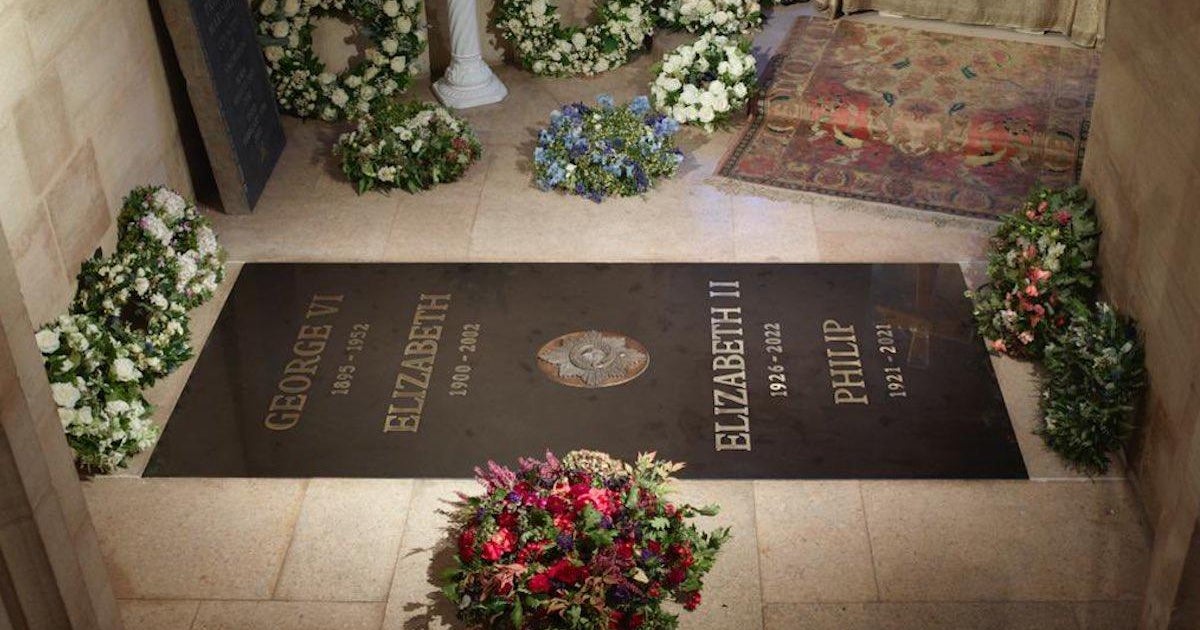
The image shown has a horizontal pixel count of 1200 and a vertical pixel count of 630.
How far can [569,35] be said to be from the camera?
8.57 m

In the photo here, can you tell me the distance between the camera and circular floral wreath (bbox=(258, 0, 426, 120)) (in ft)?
26.1

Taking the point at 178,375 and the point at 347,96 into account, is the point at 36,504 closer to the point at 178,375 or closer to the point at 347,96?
the point at 178,375

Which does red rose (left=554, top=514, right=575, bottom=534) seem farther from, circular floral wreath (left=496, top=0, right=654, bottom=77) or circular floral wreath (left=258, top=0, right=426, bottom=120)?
circular floral wreath (left=496, top=0, right=654, bottom=77)

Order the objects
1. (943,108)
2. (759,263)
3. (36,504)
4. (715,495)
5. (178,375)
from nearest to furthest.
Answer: (36,504) < (715,495) < (178,375) < (759,263) < (943,108)

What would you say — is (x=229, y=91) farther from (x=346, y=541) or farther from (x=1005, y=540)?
(x=1005, y=540)

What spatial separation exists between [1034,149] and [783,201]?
1.51m

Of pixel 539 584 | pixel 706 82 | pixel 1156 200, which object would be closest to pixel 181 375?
pixel 539 584

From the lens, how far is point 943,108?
765 centimetres

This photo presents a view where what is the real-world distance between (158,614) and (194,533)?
1.38ft

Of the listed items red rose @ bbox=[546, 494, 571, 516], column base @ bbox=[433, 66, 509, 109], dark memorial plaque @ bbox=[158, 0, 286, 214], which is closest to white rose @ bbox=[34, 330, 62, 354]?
dark memorial plaque @ bbox=[158, 0, 286, 214]

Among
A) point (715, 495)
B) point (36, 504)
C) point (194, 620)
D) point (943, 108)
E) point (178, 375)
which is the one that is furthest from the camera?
point (943, 108)

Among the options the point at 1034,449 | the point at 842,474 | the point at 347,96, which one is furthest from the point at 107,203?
the point at 1034,449

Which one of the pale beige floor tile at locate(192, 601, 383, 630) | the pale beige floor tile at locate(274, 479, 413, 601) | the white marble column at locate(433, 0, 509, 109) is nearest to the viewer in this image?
the pale beige floor tile at locate(192, 601, 383, 630)

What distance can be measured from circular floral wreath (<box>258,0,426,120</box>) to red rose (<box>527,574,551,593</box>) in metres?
4.25
